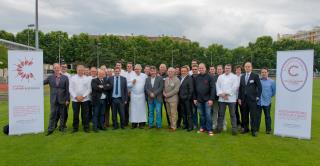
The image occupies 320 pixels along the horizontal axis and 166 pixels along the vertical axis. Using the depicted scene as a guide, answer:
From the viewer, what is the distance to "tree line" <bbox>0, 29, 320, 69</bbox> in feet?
228

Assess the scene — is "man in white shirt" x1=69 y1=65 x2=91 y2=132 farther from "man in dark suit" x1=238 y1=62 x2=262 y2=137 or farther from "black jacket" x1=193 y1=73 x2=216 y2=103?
"man in dark suit" x1=238 y1=62 x2=262 y2=137

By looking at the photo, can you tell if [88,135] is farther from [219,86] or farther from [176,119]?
[219,86]

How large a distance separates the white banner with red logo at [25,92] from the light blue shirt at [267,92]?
21.9 feet

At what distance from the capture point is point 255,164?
21.2ft

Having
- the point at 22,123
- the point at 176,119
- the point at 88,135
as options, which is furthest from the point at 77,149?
the point at 176,119

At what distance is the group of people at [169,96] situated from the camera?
9469 millimetres

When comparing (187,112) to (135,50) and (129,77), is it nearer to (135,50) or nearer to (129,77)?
(129,77)

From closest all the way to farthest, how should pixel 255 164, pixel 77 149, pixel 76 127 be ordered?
pixel 255 164 < pixel 77 149 < pixel 76 127

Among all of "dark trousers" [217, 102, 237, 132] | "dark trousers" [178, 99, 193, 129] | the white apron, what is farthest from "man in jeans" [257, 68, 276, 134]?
the white apron

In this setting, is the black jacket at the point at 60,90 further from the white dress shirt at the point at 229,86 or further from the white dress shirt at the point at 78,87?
the white dress shirt at the point at 229,86

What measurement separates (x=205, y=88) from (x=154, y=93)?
1.65 meters

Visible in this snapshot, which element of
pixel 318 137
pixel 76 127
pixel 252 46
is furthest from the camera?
pixel 252 46

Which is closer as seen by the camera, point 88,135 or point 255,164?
point 255,164

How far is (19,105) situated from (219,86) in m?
5.93
